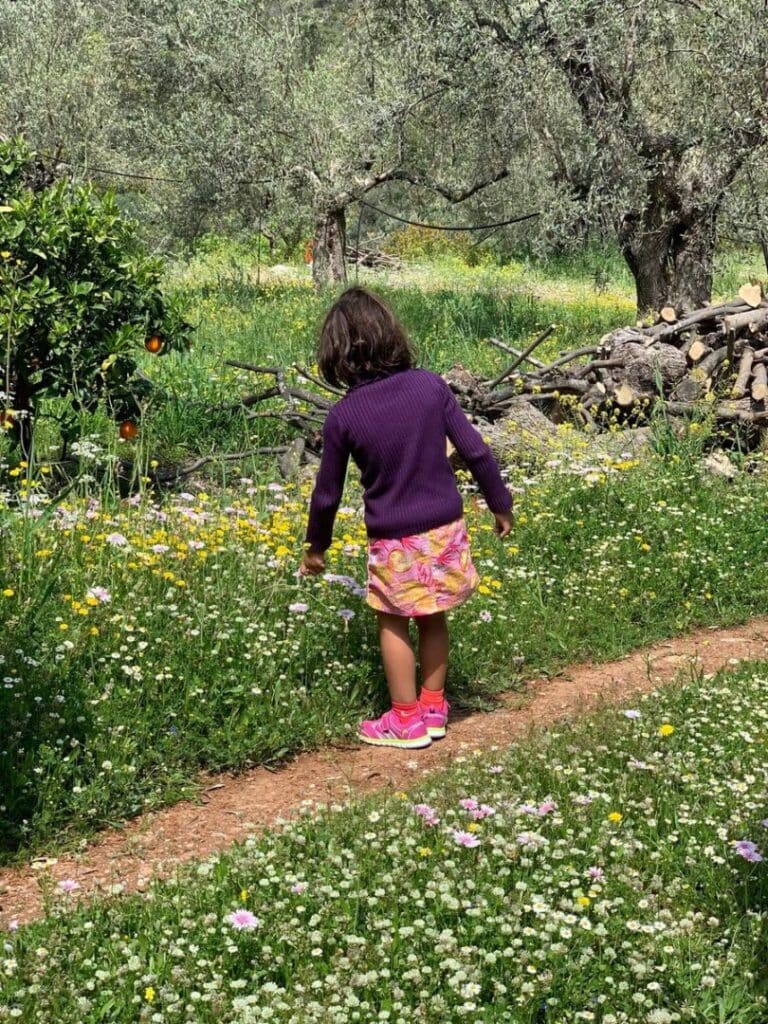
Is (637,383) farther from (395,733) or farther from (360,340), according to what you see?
(395,733)

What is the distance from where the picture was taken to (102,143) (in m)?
21.9

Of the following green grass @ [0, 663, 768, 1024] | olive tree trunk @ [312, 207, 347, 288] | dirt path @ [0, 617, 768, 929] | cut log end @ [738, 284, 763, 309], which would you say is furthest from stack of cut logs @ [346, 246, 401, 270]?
green grass @ [0, 663, 768, 1024]

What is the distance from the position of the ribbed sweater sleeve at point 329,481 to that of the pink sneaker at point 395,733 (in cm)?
79

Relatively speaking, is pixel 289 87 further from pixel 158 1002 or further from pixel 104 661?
pixel 158 1002

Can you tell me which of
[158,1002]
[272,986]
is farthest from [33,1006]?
[272,986]

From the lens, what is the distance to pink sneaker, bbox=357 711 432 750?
4719 millimetres

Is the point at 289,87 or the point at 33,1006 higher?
the point at 289,87

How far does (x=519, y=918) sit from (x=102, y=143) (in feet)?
70.1

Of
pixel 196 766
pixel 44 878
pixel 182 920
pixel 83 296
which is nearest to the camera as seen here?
pixel 182 920

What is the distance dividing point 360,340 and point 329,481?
59 centimetres

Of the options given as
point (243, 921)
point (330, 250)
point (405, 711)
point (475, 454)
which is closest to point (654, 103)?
point (330, 250)

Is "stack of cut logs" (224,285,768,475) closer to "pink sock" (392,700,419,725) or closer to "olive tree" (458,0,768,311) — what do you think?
"olive tree" (458,0,768,311)

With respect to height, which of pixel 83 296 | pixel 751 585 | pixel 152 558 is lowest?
pixel 751 585

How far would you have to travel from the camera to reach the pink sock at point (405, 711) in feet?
15.6
